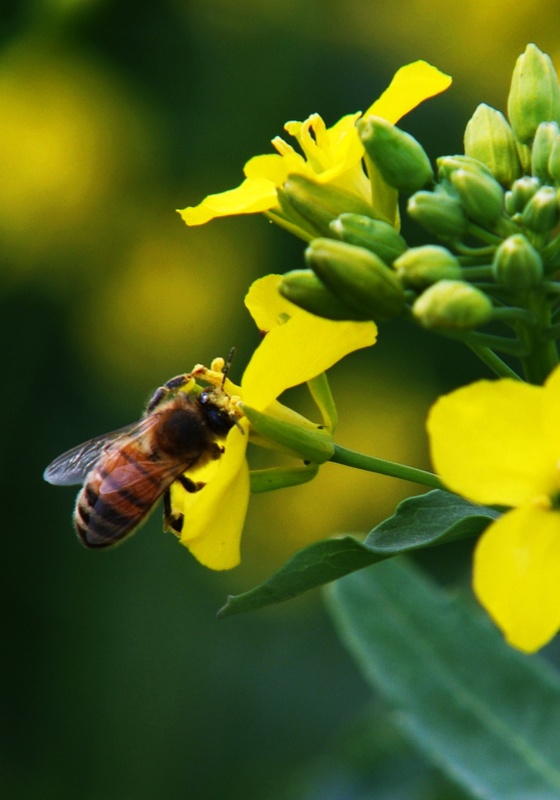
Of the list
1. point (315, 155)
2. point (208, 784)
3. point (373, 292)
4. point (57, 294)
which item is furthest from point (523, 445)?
point (57, 294)

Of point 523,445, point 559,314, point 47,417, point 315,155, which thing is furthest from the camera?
point 47,417

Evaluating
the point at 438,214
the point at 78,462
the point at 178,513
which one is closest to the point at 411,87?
the point at 438,214

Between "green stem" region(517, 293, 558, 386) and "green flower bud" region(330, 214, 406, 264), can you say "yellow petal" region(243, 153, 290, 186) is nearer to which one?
"green flower bud" region(330, 214, 406, 264)

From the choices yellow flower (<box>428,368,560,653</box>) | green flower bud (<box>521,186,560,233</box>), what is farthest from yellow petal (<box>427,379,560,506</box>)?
green flower bud (<box>521,186,560,233</box>)

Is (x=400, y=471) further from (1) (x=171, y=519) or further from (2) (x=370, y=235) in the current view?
(1) (x=171, y=519)

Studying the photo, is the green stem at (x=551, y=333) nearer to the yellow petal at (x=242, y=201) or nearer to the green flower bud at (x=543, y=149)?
the green flower bud at (x=543, y=149)

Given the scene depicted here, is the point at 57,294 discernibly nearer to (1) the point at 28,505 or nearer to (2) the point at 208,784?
(1) the point at 28,505

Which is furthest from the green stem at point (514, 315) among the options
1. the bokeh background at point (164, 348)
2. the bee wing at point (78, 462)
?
the bokeh background at point (164, 348)
